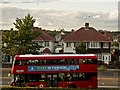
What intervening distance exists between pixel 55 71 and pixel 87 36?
24.8 m

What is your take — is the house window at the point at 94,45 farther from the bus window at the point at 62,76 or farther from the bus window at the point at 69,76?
the bus window at the point at 62,76

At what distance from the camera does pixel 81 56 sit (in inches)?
849

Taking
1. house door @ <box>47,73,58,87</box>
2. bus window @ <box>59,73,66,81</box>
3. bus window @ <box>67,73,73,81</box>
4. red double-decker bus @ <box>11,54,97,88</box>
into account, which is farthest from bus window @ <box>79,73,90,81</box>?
house door @ <box>47,73,58,87</box>

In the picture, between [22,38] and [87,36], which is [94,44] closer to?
[87,36]

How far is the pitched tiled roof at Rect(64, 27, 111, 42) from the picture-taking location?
43750 mm

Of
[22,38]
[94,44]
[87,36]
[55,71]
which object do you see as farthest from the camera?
[87,36]

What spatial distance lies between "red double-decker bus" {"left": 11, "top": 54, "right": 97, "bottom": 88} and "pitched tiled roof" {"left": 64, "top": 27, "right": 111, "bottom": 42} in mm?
22698

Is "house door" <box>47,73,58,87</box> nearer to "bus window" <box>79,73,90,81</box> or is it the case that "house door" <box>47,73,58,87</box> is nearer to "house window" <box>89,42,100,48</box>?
"bus window" <box>79,73,90,81</box>

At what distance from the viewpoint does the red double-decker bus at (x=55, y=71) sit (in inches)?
828

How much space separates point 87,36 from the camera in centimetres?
4459

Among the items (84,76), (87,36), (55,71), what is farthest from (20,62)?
(87,36)

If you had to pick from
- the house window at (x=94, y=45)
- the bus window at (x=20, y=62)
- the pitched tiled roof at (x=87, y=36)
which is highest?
the pitched tiled roof at (x=87, y=36)

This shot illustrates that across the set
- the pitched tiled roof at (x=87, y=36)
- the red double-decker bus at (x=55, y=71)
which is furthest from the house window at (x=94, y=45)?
the red double-decker bus at (x=55, y=71)

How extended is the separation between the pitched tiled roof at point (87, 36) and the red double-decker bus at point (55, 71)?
2270cm
